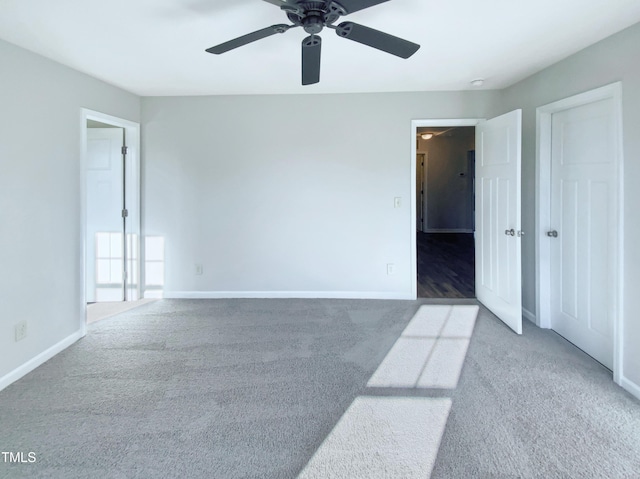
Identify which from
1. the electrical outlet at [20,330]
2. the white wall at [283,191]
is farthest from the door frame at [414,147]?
the electrical outlet at [20,330]

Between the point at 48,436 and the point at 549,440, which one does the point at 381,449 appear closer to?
the point at 549,440

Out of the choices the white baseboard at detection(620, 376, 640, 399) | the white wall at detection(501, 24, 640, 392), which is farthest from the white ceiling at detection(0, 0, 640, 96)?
the white baseboard at detection(620, 376, 640, 399)

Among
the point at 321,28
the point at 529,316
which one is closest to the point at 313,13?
the point at 321,28

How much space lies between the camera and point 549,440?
1982mm

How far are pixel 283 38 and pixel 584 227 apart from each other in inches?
104

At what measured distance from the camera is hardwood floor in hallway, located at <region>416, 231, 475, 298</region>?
4.95 meters

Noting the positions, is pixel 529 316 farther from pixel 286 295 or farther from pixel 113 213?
pixel 113 213

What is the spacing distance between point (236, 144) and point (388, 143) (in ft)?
5.59

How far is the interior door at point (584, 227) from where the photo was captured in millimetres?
2808

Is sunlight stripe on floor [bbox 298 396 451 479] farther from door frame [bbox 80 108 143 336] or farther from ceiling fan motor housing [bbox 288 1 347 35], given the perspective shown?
door frame [bbox 80 108 143 336]

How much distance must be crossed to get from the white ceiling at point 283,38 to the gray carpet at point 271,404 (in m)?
2.25

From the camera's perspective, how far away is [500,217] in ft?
12.3

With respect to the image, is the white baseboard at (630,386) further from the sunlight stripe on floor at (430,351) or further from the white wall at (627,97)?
the sunlight stripe on floor at (430,351)

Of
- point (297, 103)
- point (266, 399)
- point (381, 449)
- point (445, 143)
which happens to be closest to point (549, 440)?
point (381, 449)
